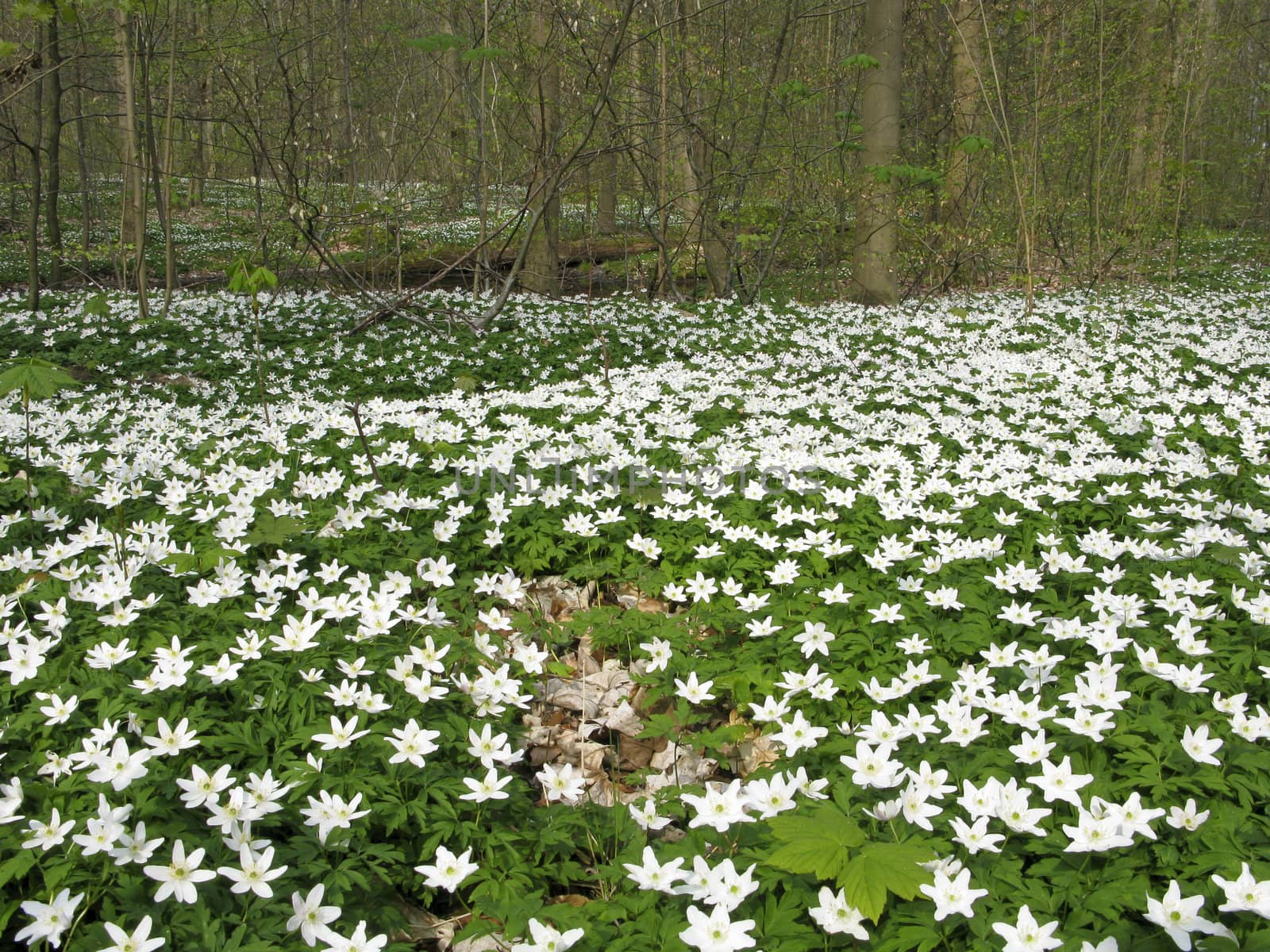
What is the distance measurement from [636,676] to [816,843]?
147cm

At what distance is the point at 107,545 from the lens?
3818 mm

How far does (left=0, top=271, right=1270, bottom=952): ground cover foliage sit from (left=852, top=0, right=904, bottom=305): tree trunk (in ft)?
20.9

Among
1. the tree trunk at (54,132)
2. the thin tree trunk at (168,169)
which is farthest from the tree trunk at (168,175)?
the tree trunk at (54,132)

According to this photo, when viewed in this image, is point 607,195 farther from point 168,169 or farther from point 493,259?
point 168,169

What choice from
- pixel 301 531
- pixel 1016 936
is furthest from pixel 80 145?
pixel 1016 936

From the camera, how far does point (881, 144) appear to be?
11602 millimetres

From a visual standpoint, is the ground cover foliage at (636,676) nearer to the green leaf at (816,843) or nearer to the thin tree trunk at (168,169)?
the green leaf at (816,843)

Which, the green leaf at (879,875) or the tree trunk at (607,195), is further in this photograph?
the tree trunk at (607,195)

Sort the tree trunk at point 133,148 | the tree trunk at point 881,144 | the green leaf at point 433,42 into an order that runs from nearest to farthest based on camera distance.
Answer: the green leaf at point 433,42
the tree trunk at point 133,148
the tree trunk at point 881,144

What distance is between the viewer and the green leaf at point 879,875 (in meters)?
1.66

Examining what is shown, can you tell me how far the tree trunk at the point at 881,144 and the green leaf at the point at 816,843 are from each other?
11.1m

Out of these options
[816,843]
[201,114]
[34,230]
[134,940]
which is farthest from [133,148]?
[201,114]

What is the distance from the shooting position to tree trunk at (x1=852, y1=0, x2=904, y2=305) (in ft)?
37.9

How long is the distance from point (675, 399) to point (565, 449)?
168 centimetres
